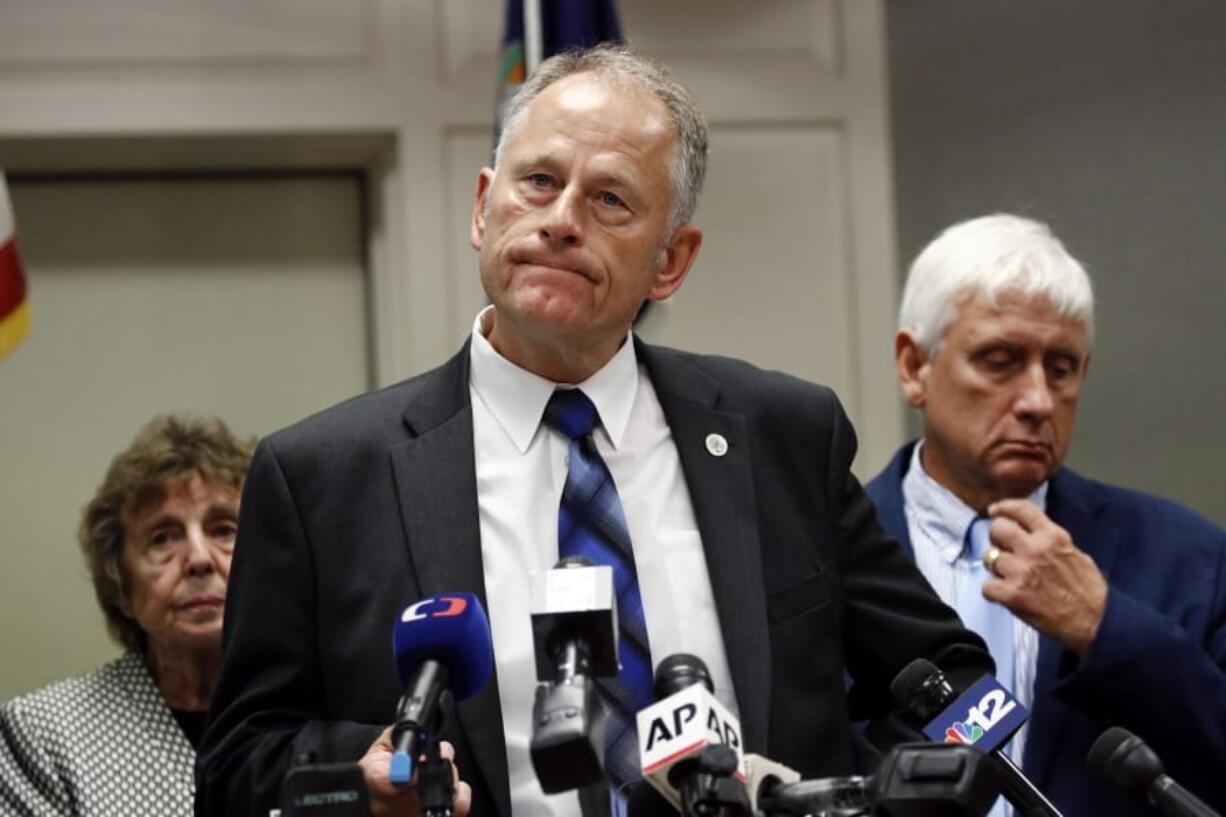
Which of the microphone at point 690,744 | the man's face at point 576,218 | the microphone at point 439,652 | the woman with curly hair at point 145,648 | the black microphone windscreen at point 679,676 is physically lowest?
the woman with curly hair at point 145,648

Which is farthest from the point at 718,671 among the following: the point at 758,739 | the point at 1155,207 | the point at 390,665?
A: the point at 1155,207

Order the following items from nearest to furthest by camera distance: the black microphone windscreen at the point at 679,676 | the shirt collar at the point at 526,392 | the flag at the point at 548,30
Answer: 1. the black microphone windscreen at the point at 679,676
2. the shirt collar at the point at 526,392
3. the flag at the point at 548,30

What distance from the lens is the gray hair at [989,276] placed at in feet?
12.0

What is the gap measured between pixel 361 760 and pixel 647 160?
0.90m

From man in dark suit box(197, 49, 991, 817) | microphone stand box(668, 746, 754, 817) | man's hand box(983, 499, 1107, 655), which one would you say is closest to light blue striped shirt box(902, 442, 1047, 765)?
man's hand box(983, 499, 1107, 655)

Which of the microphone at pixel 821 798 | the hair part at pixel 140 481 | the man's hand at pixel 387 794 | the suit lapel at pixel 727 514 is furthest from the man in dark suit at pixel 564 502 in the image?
the hair part at pixel 140 481

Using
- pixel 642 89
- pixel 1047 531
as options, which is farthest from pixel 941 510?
pixel 642 89

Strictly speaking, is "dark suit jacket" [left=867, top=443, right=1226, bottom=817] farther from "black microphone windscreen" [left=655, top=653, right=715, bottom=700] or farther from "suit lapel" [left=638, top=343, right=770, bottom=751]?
"black microphone windscreen" [left=655, top=653, right=715, bottom=700]

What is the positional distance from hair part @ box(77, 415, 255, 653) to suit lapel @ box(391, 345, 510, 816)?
1464 millimetres

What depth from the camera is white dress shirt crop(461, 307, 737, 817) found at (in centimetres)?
249

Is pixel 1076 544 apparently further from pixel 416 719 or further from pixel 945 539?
pixel 416 719

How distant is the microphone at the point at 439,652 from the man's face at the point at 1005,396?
5.52 ft

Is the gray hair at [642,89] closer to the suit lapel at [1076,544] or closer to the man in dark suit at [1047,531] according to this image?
the man in dark suit at [1047,531]

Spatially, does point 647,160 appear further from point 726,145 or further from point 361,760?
point 726,145
